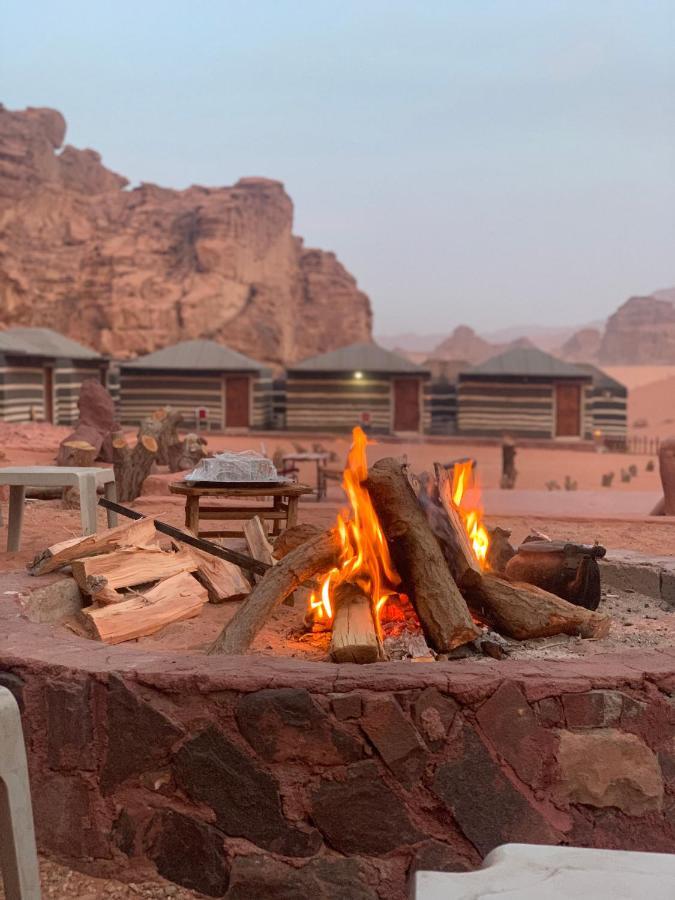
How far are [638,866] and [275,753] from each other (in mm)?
1411

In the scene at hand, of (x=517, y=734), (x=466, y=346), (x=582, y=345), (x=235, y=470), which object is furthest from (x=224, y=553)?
(x=582, y=345)

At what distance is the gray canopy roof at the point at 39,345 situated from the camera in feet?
75.2

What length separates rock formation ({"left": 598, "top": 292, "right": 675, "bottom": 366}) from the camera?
112 metres

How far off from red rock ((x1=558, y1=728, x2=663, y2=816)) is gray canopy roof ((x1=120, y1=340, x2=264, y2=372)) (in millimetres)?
24971

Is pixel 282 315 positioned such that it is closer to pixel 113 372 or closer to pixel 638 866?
pixel 113 372

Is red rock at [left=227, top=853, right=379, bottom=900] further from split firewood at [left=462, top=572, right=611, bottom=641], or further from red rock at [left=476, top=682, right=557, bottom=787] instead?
split firewood at [left=462, top=572, right=611, bottom=641]

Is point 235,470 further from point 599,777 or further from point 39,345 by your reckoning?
point 39,345

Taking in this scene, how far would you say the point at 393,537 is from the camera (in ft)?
13.3

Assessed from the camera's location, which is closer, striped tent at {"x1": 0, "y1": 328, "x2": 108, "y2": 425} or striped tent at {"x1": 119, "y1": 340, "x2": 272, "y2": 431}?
striped tent at {"x1": 0, "y1": 328, "x2": 108, "y2": 425}

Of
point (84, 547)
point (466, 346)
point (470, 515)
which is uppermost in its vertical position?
point (466, 346)

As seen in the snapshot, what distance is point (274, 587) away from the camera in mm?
3953

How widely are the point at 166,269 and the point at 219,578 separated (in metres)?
37.9

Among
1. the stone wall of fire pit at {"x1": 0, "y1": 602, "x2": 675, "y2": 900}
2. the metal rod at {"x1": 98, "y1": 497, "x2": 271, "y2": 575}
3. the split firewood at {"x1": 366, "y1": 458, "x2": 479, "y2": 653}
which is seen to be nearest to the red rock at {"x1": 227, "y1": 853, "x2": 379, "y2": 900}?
the stone wall of fire pit at {"x1": 0, "y1": 602, "x2": 675, "y2": 900}

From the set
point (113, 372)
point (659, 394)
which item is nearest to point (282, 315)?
point (113, 372)
